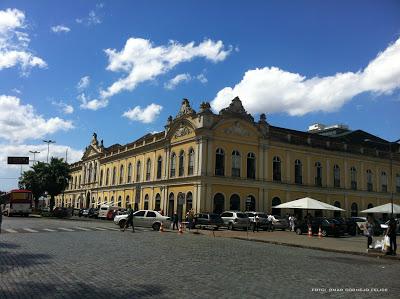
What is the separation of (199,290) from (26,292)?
3376 mm

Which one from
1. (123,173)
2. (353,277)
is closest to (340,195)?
(123,173)

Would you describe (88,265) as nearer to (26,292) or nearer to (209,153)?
(26,292)

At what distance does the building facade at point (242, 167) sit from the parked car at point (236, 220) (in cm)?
550

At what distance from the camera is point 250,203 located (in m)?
44.7

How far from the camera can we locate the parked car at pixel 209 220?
3531 cm

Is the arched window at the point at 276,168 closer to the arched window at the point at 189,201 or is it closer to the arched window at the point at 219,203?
the arched window at the point at 219,203

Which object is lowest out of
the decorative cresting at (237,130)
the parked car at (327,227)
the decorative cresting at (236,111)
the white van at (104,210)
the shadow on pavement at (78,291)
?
the shadow on pavement at (78,291)

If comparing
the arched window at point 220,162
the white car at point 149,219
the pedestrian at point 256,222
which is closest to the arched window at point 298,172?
Result: the arched window at point 220,162

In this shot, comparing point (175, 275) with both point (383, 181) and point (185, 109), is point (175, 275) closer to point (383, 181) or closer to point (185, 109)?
point (185, 109)

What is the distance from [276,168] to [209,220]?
14.9 meters

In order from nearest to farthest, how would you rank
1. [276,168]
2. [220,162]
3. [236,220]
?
[236,220]
[220,162]
[276,168]

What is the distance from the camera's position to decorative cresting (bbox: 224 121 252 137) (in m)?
44.3

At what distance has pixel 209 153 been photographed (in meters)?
42.8

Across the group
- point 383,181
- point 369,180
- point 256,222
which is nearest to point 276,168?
point 256,222
